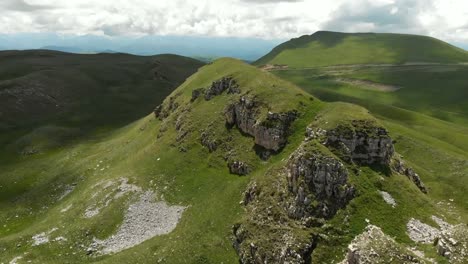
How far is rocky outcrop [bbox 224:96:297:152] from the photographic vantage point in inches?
2170

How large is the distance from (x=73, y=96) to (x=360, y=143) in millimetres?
134999

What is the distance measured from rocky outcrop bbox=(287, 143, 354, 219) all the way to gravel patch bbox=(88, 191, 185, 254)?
62.7 ft

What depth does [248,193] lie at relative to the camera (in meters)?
49.9

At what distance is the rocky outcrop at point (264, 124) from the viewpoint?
181ft

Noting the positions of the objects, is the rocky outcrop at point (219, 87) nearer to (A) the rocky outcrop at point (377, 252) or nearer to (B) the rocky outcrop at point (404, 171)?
(B) the rocky outcrop at point (404, 171)

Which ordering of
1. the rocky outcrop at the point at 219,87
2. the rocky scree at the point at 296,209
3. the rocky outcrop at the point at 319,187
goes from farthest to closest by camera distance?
the rocky outcrop at the point at 219,87, the rocky outcrop at the point at 319,187, the rocky scree at the point at 296,209

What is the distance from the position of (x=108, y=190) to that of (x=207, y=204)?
20.2 m

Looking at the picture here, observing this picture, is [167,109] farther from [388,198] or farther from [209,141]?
[388,198]

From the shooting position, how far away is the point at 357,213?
41.8 m

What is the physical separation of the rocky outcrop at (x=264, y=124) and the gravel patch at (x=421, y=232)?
20.7 meters

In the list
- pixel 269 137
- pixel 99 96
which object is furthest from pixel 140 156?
pixel 99 96

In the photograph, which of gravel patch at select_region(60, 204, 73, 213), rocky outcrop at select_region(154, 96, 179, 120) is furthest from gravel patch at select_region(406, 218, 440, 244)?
rocky outcrop at select_region(154, 96, 179, 120)

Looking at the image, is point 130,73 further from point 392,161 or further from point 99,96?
point 392,161

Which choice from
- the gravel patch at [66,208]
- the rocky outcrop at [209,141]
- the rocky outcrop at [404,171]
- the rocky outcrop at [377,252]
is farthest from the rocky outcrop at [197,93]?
the rocky outcrop at [377,252]
